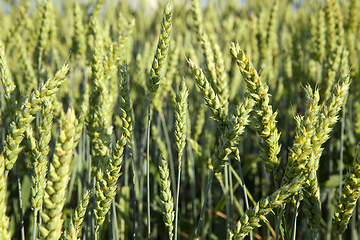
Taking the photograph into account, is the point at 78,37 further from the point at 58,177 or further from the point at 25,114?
the point at 58,177

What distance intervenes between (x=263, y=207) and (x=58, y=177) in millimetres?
454

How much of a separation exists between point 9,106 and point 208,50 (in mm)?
707

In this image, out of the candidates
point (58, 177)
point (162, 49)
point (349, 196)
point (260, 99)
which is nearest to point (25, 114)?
point (58, 177)

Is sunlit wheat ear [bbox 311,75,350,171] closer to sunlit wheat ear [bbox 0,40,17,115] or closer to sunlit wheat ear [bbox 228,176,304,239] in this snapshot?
sunlit wheat ear [bbox 228,176,304,239]

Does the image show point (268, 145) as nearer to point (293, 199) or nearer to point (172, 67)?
point (293, 199)

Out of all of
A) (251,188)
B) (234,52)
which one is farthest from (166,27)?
(251,188)

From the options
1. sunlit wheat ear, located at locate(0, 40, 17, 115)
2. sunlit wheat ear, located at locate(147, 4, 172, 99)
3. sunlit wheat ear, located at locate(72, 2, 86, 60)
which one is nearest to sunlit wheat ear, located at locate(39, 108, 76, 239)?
sunlit wheat ear, located at locate(147, 4, 172, 99)

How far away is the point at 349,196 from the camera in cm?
72

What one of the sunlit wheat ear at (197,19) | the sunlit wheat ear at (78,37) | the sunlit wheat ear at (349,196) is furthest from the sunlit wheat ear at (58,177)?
the sunlit wheat ear at (78,37)

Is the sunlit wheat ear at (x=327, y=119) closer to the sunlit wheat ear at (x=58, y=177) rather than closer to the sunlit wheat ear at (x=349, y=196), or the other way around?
the sunlit wheat ear at (x=349, y=196)

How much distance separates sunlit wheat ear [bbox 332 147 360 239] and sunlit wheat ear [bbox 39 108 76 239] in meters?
0.69

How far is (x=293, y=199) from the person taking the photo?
78 centimetres

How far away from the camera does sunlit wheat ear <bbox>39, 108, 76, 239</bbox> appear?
49 centimetres

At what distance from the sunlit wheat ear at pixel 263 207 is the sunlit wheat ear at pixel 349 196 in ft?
0.57
